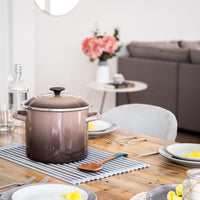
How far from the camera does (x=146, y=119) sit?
86.0 inches

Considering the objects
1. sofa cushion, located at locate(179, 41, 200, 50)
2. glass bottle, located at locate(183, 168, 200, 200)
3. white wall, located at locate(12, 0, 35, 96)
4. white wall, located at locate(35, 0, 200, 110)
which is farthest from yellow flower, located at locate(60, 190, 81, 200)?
sofa cushion, located at locate(179, 41, 200, 50)

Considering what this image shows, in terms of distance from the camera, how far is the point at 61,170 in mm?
1324

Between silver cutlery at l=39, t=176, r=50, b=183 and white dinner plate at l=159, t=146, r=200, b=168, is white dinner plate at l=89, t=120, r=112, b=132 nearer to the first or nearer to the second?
white dinner plate at l=159, t=146, r=200, b=168

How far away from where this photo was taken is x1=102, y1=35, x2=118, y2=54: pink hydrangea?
444cm

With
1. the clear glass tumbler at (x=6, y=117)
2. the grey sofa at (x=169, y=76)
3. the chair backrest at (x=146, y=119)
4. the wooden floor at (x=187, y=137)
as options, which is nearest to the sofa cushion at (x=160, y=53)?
the grey sofa at (x=169, y=76)

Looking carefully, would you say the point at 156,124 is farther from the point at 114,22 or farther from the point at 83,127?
the point at 114,22

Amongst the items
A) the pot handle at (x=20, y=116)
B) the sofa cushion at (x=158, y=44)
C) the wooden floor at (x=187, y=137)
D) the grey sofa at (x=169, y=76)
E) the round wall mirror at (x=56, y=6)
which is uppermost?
the round wall mirror at (x=56, y=6)

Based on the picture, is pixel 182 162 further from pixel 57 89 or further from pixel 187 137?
pixel 187 137

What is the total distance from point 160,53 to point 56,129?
3.64 metres

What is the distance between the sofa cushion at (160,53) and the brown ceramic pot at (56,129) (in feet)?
11.2

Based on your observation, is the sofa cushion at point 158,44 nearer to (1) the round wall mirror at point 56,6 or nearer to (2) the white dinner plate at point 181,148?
(1) the round wall mirror at point 56,6

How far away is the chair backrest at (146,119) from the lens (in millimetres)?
2068

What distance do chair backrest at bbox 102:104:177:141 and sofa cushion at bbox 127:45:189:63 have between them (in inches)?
101

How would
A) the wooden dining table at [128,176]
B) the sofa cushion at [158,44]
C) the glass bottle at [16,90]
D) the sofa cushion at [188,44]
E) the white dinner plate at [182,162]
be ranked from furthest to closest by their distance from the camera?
the sofa cushion at [188,44], the sofa cushion at [158,44], the glass bottle at [16,90], the white dinner plate at [182,162], the wooden dining table at [128,176]
